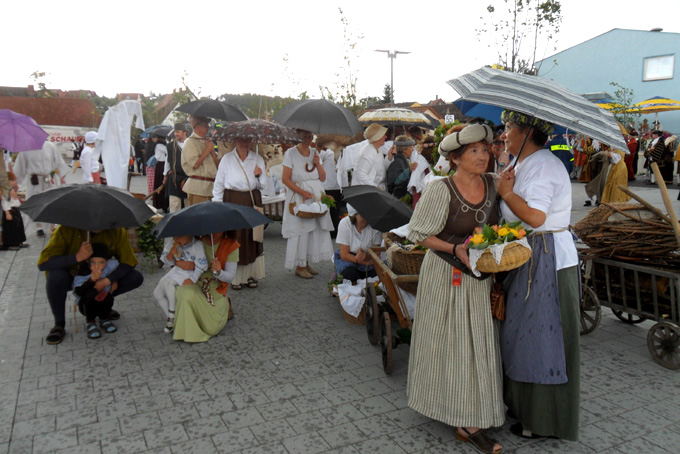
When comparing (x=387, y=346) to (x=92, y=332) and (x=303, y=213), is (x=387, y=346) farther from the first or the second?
(x=303, y=213)

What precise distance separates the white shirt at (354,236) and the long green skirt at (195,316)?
1537 mm

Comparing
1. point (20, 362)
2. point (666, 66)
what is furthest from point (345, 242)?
point (666, 66)

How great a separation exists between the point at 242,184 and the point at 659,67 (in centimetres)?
3371

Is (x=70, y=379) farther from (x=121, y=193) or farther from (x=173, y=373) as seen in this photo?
(x=121, y=193)

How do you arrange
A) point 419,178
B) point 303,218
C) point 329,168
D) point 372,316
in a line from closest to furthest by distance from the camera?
1. point 372,316
2. point 303,218
3. point 419,178
4. point 329,168

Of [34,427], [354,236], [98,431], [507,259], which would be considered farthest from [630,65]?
[34,427]

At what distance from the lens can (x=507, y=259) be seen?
291 cm

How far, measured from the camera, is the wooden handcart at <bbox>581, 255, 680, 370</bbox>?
4.49 m

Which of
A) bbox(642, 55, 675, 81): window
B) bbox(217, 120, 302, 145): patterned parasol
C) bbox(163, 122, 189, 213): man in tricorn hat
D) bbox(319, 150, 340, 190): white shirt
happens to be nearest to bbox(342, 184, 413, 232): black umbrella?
bbox(217, 120, 302, 145): patterned parasol

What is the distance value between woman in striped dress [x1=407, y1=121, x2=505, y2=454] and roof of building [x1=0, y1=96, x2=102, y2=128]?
4522 centimetres

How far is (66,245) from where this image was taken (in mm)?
4984

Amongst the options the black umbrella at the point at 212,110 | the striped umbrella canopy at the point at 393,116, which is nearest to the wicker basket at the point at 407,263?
the black umbrella at the point at 212,110

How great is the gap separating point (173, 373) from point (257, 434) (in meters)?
1.22

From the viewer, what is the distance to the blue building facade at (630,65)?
3112cm
